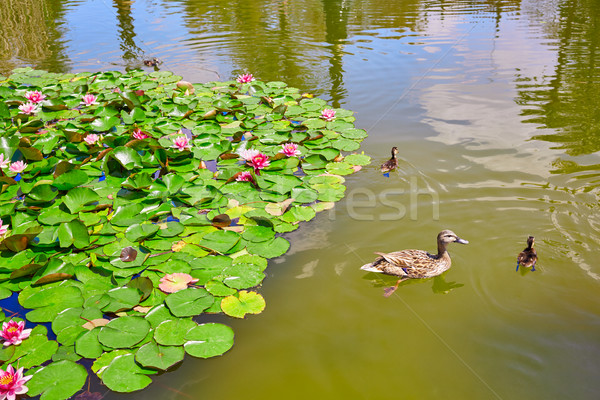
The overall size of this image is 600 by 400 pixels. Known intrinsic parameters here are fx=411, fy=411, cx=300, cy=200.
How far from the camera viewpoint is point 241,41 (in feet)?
40.7

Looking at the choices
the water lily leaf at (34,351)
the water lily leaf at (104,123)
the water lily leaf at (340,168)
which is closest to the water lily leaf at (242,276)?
the water lily leaf at (34,351)

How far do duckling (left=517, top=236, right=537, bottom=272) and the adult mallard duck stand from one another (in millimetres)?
548

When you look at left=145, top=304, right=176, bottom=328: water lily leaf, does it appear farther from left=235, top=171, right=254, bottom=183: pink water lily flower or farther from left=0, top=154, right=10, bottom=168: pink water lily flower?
left=0, top=154, right=10, bottom=168: pink water lily flower

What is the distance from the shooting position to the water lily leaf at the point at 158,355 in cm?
321

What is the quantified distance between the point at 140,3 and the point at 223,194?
1624cm

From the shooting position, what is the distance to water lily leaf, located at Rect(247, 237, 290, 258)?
4.40 m

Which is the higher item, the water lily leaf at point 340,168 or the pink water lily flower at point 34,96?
the pink water lily flower at point 34,96

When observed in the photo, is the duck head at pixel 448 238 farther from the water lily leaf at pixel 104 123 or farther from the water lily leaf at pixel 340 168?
the water lily leaf at pixel 104 123

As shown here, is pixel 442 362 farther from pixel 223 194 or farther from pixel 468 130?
pixel 468 130

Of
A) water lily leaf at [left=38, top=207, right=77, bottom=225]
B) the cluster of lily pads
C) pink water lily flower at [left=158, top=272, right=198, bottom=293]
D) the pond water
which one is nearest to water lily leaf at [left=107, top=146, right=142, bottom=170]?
the cluster of lily pads

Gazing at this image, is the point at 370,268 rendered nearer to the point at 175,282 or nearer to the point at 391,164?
the point at 175,282

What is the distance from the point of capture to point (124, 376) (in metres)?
3.14

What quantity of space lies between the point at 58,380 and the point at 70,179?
119 inches

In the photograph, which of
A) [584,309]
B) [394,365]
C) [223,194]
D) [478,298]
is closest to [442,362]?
[394,365]
